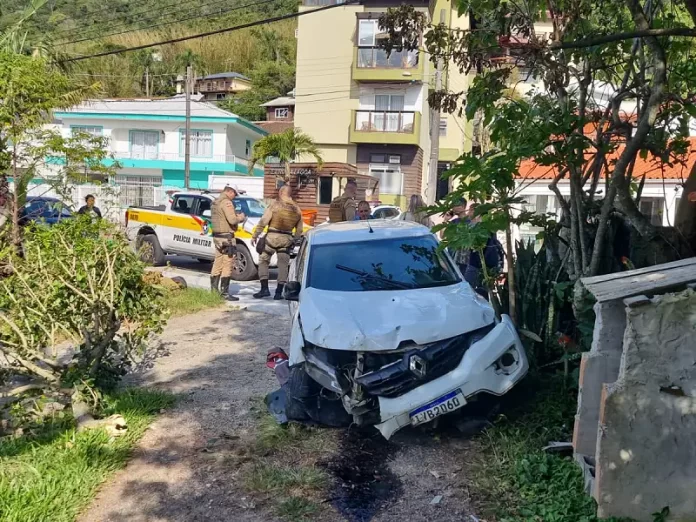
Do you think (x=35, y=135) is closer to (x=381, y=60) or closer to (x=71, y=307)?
(x=71, y=307)

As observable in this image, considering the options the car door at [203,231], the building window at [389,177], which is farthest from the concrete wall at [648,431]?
the building window at [389,177]

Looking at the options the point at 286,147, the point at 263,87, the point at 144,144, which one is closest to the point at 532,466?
the point at 286,147

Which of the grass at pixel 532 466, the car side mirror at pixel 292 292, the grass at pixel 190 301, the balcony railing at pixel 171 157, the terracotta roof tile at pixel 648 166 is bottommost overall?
the grass at pixel 190 301

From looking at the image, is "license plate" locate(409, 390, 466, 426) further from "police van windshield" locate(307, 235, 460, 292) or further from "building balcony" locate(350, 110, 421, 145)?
"building balcony" locate(350, 110, 421, 145)

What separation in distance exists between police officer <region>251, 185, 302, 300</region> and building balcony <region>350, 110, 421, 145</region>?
2276cm

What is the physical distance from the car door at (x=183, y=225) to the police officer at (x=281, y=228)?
4.32 meters

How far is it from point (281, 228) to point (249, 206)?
15.9 feet

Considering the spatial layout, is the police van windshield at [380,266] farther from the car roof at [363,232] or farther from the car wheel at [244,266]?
the car wheel at [244,266]

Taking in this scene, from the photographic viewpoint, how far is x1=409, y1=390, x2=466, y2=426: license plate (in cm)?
470

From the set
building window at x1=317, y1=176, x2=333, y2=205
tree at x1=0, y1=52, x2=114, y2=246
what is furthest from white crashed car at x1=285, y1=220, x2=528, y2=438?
building window at x1=317, y1=176, x2=333, y2=205

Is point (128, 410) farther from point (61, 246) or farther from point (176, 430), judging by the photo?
point (61, 246)

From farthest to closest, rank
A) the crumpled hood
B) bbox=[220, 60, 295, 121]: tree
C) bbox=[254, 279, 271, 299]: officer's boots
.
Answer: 1. bbox=[220, 60, 295, 121]: tree
2. bbox=[254, 279, 271, 299]: officer's boots
3. the crumpled hood

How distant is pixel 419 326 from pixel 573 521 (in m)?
1.68

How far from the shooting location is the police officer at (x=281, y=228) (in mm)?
11062
